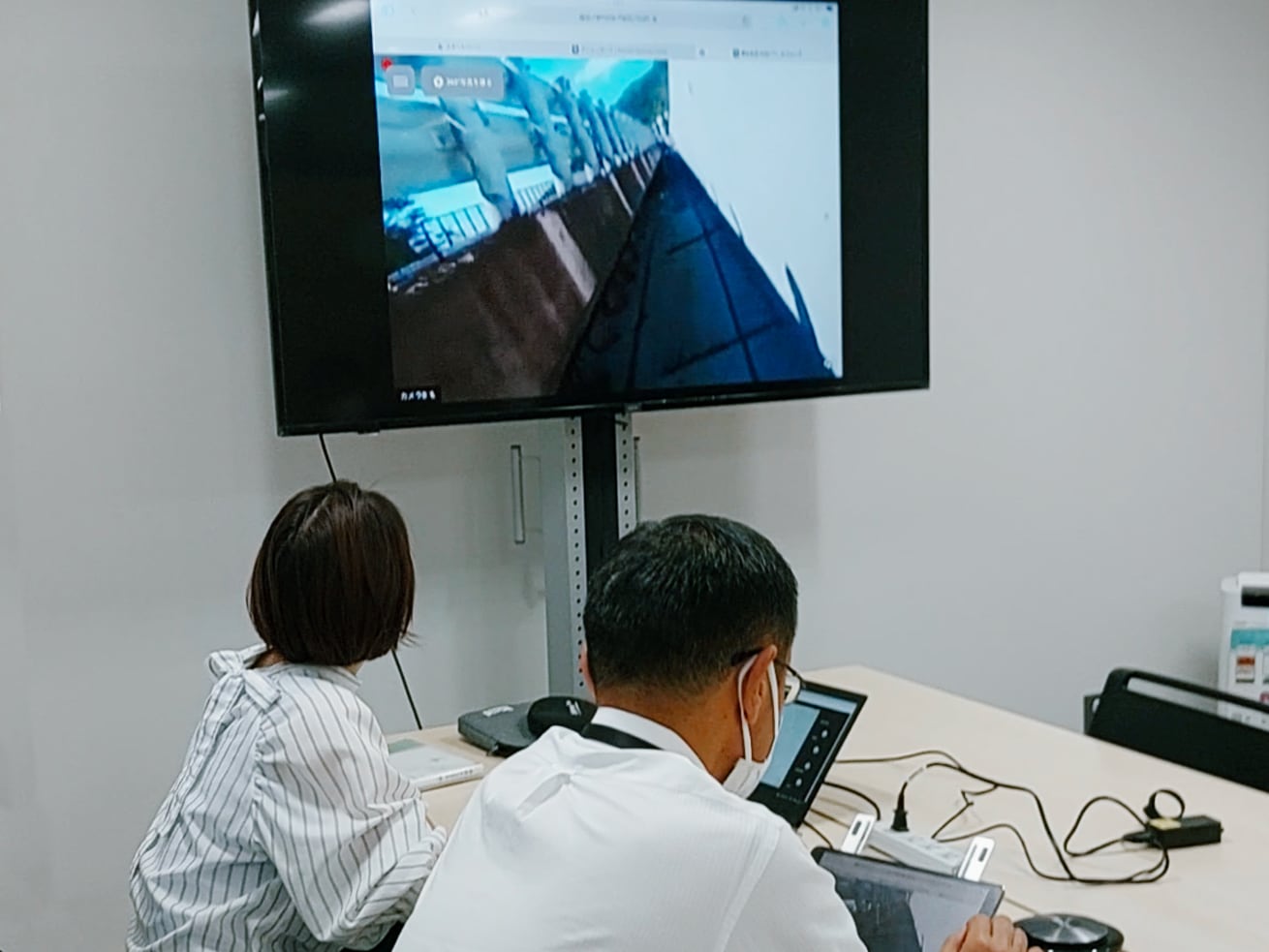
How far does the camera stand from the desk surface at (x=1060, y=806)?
1.79 metres

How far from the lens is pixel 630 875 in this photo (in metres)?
1.19

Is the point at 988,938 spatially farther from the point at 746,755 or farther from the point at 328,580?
the point at 328,580

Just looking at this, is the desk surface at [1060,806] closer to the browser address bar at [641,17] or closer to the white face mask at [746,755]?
the white face mask at [746,755]

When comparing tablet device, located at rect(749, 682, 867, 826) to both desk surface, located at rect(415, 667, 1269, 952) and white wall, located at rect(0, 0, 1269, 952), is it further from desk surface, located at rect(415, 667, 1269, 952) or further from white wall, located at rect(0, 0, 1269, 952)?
white wall, located at rect(0, 0, 1269, 952)

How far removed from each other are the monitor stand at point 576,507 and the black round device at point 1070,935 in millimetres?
1375

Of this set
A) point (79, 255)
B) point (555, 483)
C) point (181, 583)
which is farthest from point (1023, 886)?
point (79, 255)

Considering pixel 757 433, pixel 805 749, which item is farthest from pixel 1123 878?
pixel 757 433

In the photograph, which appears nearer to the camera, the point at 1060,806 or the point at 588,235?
the point at 1060,806

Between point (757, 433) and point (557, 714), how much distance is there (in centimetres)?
107

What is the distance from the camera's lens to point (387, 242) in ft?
8.48

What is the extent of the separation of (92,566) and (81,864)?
0.59 metres

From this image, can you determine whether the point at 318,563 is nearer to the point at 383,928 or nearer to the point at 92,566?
the point at 383,928

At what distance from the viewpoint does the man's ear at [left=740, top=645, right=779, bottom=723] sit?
141cm

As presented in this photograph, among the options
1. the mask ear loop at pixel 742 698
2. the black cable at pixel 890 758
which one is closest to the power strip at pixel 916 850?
the black cable at pixel 890 758
